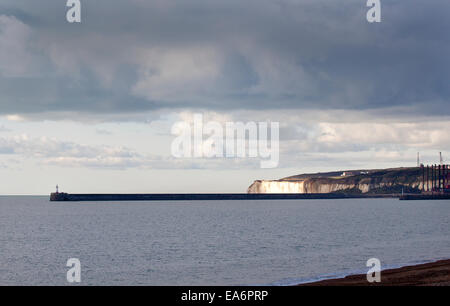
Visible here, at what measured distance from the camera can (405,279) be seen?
39188 millimetres

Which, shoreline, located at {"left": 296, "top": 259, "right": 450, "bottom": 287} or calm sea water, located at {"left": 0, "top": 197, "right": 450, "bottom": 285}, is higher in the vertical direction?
shoreline, located at {"left": 296, "top": 259, "right": 450, "bottom": 287}

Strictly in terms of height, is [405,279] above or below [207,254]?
above

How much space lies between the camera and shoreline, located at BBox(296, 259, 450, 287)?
36.7m

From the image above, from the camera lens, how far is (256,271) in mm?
50719

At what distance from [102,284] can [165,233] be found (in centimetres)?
4906

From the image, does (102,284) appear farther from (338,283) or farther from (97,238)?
(97,238)

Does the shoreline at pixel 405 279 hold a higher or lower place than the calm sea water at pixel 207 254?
higher

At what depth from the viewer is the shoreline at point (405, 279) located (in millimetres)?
36719

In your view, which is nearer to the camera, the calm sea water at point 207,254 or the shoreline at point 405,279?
the shoreline at point 405,279

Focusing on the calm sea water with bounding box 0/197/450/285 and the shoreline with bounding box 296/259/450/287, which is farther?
the calm sea water with bounding box 0/197/450/285

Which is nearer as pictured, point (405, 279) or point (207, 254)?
point (405, 279)
